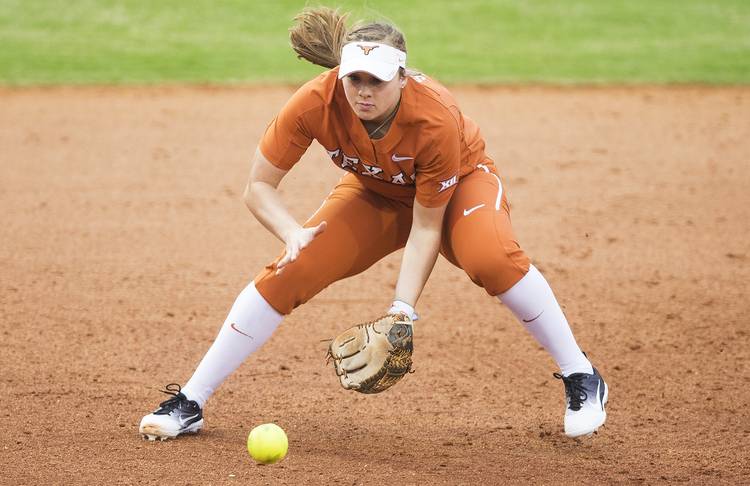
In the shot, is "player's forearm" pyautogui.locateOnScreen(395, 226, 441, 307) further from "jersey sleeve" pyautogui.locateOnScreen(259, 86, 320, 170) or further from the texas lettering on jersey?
"jersey sleeve" pyautogui.locateOnScreen(259, 86, 320, 170)

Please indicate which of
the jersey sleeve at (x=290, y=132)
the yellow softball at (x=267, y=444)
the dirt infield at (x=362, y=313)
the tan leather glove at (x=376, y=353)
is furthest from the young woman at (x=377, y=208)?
the yellow softball at (x=267, y=444)

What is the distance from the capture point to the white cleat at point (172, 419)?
4.37 m

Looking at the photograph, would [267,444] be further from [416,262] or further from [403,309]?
[416,262]

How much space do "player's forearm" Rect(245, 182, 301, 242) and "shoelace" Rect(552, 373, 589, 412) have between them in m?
1.40

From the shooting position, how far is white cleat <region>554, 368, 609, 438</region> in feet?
14.3

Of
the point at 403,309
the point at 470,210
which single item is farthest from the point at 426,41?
the point at 403,309

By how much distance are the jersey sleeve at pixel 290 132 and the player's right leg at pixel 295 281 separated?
0.36 meters

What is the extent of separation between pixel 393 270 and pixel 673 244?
83.4 inches

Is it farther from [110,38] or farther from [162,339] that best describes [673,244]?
[110,38]

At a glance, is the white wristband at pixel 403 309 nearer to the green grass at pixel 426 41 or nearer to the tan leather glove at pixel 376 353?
the tan leather glove at pixel 376 353

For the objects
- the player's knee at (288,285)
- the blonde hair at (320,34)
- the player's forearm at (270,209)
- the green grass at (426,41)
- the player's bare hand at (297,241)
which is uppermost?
the green grass at (426,41)

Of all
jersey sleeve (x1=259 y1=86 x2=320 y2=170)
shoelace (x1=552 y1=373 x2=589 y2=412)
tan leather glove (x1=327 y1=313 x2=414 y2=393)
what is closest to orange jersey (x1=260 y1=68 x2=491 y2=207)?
jersey sleeve (x1=259 y1=86 x2=320 y2=170)

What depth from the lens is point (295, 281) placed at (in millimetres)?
4266

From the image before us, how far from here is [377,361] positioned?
4012 millimetres
